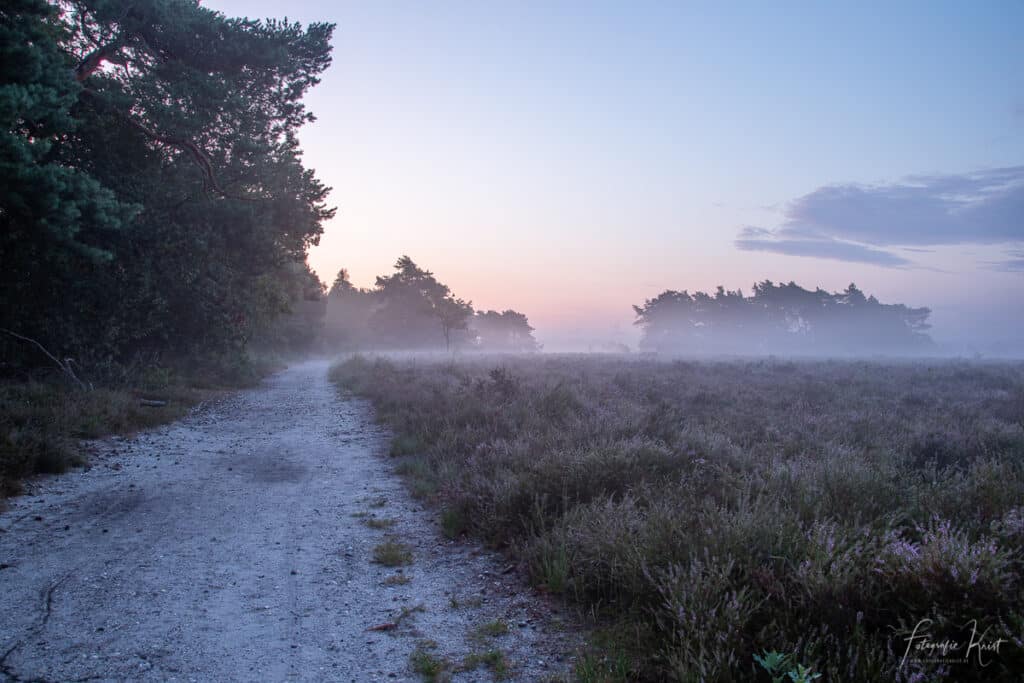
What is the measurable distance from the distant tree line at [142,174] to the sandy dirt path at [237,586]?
624 centimetres

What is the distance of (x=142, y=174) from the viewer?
620 inches

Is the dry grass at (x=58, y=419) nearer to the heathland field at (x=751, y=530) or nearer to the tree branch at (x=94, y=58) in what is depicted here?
the heathland field at (x=751, y=530)

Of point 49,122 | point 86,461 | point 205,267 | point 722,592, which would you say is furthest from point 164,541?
point 205,267

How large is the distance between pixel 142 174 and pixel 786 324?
85343mm

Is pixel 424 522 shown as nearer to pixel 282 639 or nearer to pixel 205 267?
pixel 282 639

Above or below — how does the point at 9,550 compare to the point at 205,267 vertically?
below

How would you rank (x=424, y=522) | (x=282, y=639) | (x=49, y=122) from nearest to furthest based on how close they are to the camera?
(x=282, y=639) → (x=424, y=522) → (x=49, y=122)

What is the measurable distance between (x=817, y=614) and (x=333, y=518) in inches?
216

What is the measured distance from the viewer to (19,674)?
10.8ft

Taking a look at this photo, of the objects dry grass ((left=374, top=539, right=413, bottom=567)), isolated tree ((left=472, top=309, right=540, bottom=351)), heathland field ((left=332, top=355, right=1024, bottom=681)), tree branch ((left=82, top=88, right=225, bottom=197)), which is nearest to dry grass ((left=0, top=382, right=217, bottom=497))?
dry grass ((left=374, top=539, right=413, bottom=567))
